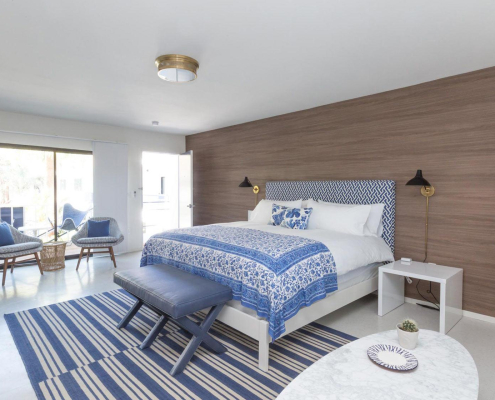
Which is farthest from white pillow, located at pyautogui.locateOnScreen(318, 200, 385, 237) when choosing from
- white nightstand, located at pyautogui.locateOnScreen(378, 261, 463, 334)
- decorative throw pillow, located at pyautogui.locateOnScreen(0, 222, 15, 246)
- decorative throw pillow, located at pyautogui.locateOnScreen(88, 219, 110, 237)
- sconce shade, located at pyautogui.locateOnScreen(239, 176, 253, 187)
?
decorative throw pillow, located at pyautogui.locateOnScreen(0, 222, 15, 246)

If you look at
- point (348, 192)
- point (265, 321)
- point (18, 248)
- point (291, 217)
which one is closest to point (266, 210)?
point (291, 217)

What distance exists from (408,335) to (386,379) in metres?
0.36

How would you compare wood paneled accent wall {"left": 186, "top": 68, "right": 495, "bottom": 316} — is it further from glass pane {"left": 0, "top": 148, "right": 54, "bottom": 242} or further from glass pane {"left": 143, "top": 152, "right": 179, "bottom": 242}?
glass pane {"left": 143, "top": 152, "right": 179, "bottom": 242}

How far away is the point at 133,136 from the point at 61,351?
4.44 m

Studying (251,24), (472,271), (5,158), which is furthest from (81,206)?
(472,271)

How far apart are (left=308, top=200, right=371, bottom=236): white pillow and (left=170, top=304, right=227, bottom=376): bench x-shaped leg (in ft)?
5.90

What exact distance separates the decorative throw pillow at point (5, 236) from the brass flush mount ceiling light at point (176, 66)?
10.9 ft

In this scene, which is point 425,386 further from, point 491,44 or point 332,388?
point 491,44

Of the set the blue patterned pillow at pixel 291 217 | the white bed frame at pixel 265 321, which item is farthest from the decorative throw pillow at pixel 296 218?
the white bed frame at pixel 265 321

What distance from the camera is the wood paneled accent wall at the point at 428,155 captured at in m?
2.94

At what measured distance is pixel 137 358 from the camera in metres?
2.27

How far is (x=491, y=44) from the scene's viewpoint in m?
2.46

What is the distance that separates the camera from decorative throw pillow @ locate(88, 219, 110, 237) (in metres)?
5.02

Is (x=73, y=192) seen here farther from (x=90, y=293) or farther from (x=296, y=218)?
(x=296, y=218)
